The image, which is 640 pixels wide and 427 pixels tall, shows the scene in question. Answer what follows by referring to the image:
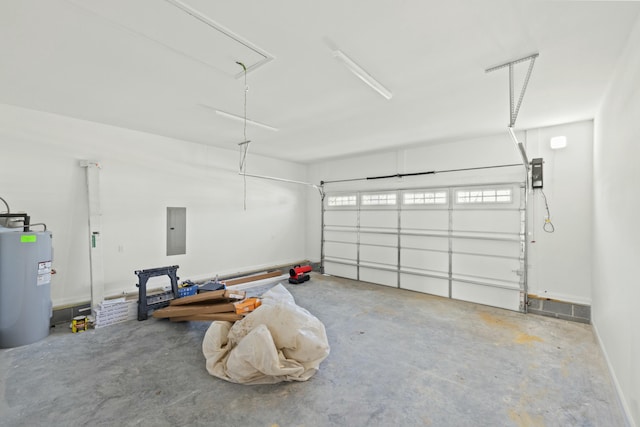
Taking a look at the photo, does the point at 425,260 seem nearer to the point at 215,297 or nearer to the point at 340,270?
the point at 340,270

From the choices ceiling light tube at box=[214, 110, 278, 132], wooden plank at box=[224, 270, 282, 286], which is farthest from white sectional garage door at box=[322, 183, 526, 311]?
ceiling light tube at box=[214, 110, 278, 132]

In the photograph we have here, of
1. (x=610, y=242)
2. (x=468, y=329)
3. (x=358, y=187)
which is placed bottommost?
(x=468, y=329)

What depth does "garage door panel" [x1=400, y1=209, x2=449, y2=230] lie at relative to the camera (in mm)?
5387

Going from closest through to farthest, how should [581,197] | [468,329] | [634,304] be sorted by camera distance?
[634,304]
[468,329]
[581,197]

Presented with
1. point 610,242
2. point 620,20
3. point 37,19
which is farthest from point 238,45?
point 610,242

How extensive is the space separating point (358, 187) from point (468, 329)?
3823 millimetres

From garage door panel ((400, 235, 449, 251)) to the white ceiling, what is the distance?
7.52ft

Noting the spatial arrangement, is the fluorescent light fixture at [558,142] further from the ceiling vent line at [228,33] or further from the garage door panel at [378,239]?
the ceiling vent line at [228,33]

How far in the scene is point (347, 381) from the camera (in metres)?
2.59

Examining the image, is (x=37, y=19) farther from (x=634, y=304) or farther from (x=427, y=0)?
(x=634, y=304)

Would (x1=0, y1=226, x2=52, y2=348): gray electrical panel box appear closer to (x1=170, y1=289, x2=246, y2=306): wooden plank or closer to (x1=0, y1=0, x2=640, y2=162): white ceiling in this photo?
(x1=170, y1=289, x2=246, y2=306): wooden plank

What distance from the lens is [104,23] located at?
2033 millimetres

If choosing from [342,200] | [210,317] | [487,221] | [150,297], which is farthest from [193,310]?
[487,221]

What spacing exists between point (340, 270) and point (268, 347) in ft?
15.1
